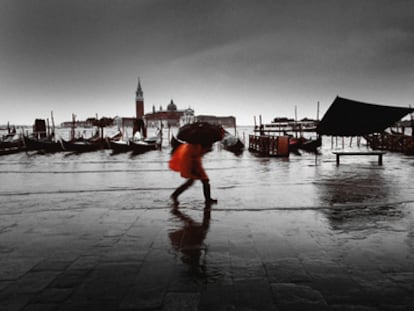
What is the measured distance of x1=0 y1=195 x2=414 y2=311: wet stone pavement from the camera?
2.68m

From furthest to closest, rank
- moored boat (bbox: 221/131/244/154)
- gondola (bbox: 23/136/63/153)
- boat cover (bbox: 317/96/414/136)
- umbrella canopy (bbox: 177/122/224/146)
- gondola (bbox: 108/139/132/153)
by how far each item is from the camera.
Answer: gondola (bbox: 23/136/63/153)
moored boat (bbox: 221/131/244/154)
gondola (bbox: 108/139/132/153)
boat cover (bbox: 317/96/414/136)
umbrella canopy (bbox: 177/122/224/146)

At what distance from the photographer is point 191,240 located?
426cm

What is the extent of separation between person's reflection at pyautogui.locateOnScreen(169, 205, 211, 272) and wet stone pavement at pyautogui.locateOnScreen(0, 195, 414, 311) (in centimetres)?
1

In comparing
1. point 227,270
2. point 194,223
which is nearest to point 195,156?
point 194,223

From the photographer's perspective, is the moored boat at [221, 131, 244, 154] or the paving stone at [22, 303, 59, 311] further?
the moored boat at [221, 131, 244, 154]

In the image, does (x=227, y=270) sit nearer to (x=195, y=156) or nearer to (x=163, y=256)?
(x=163, y=256)

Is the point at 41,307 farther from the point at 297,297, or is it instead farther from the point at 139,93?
the point at 139,93

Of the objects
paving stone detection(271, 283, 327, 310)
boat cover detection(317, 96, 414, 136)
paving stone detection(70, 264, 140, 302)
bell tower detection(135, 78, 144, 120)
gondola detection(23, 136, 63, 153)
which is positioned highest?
bell tower detection(135, 78, 144, 120)

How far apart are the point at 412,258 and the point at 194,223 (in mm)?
2832

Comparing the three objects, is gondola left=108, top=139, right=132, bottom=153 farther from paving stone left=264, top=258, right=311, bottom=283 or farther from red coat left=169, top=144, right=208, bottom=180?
paving stone left=264, top=258, right=311, bottom=283

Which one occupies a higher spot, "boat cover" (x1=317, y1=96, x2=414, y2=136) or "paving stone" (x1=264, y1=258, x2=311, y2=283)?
"boat cover" (x1=317, y1=96, x2=414, y2=136)

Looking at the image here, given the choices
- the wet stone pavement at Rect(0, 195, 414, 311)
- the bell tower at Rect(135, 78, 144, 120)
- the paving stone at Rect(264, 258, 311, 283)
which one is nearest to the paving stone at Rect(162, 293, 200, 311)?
the wet stone pavement at Rect(0, 195, 414, 311)

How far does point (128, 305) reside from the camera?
260 cm

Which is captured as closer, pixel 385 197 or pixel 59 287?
pixel 59 287
